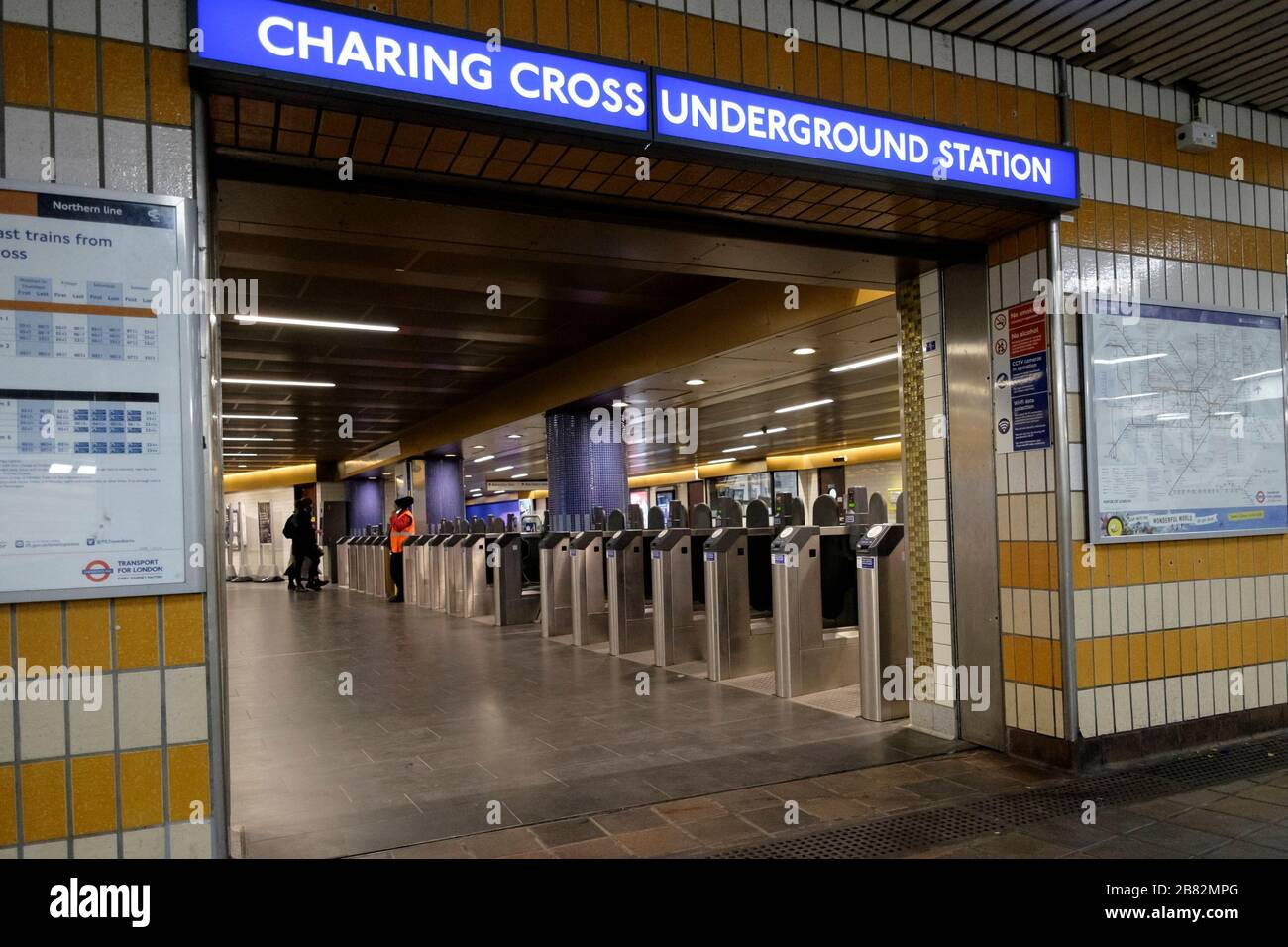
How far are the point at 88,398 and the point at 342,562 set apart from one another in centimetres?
1876

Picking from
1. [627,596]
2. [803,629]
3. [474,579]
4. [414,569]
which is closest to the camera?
[803,629]

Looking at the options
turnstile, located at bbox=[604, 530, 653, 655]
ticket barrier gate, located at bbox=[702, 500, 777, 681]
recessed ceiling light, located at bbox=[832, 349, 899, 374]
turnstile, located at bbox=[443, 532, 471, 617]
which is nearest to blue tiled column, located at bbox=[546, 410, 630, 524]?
turnstile, located at bbox=[443, 532, 471, 617]

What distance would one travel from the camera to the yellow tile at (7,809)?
85.6 inches

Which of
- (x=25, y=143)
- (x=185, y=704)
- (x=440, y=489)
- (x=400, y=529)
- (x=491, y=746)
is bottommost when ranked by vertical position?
(x=491, y=746)

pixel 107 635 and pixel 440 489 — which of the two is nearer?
pixel 107 635

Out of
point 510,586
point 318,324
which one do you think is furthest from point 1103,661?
point 510,586

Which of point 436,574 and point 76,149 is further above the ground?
point 76,149

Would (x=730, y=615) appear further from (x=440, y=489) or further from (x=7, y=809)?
(x=440, y=489)

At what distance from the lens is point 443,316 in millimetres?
7859

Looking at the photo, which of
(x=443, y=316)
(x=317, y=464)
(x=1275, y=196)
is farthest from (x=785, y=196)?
(x=317, y=464)

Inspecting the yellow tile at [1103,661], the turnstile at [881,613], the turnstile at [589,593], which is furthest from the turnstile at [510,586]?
the yellow tile at [1103,661]

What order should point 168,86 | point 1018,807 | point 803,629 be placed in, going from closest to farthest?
point 168,86, point 1018,807, point 803,629

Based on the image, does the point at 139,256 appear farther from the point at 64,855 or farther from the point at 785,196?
the point at 785,196

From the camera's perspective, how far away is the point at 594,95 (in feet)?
9.53
